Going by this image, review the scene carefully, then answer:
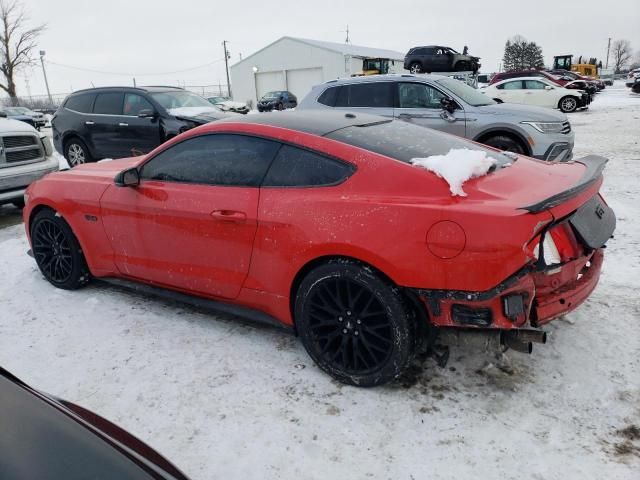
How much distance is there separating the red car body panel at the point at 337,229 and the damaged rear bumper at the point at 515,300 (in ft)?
0.03

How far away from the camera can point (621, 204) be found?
586 cm

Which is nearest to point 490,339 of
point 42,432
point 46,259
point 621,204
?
point 42,432

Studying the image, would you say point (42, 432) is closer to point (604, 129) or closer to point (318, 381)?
point (318, 381)

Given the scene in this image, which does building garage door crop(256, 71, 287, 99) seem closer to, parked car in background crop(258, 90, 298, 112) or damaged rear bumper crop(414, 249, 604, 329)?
parked car in background crop(258, 90, 298, 112)

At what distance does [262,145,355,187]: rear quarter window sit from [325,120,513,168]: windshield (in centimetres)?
18

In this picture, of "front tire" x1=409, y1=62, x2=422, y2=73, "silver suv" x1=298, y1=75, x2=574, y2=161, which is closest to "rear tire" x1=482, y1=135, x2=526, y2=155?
"silver suv" x1=298, y1=75, x2=574, y2=161

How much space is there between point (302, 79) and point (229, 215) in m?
40.3

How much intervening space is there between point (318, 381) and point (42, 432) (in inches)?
66.7

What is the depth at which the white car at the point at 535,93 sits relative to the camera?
768 inches

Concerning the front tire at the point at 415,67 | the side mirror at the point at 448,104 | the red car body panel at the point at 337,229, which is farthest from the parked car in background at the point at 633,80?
the red car body panel at the point at 337,229

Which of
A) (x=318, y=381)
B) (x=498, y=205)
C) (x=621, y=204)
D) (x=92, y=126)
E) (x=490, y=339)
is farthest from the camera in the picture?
(x=92, y=126)

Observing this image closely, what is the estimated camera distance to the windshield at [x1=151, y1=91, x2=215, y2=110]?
873cm

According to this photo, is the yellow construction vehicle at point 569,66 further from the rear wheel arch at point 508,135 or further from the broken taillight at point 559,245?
the broken taillight at point 559,245

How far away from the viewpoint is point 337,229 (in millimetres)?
2629
